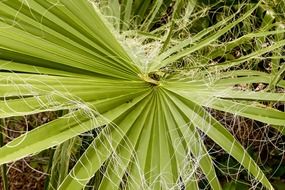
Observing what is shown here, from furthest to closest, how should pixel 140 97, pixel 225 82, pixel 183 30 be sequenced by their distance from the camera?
pixel 183 30, pixel 225 82, pixel 140 97

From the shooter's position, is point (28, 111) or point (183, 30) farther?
point (183, 30)

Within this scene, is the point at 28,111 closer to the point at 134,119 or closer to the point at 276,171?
the point at 134,119

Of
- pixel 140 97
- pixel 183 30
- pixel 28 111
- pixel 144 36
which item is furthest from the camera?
pixel 183 30

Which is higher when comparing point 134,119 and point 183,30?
point 183,30

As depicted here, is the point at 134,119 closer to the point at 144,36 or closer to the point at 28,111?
the point at 28,111

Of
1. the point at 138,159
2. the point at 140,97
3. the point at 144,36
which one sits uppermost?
the point at 144,36

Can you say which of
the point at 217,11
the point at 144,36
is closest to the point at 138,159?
the point at 144,36

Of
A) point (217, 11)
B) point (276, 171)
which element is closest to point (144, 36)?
point (217, 11)
